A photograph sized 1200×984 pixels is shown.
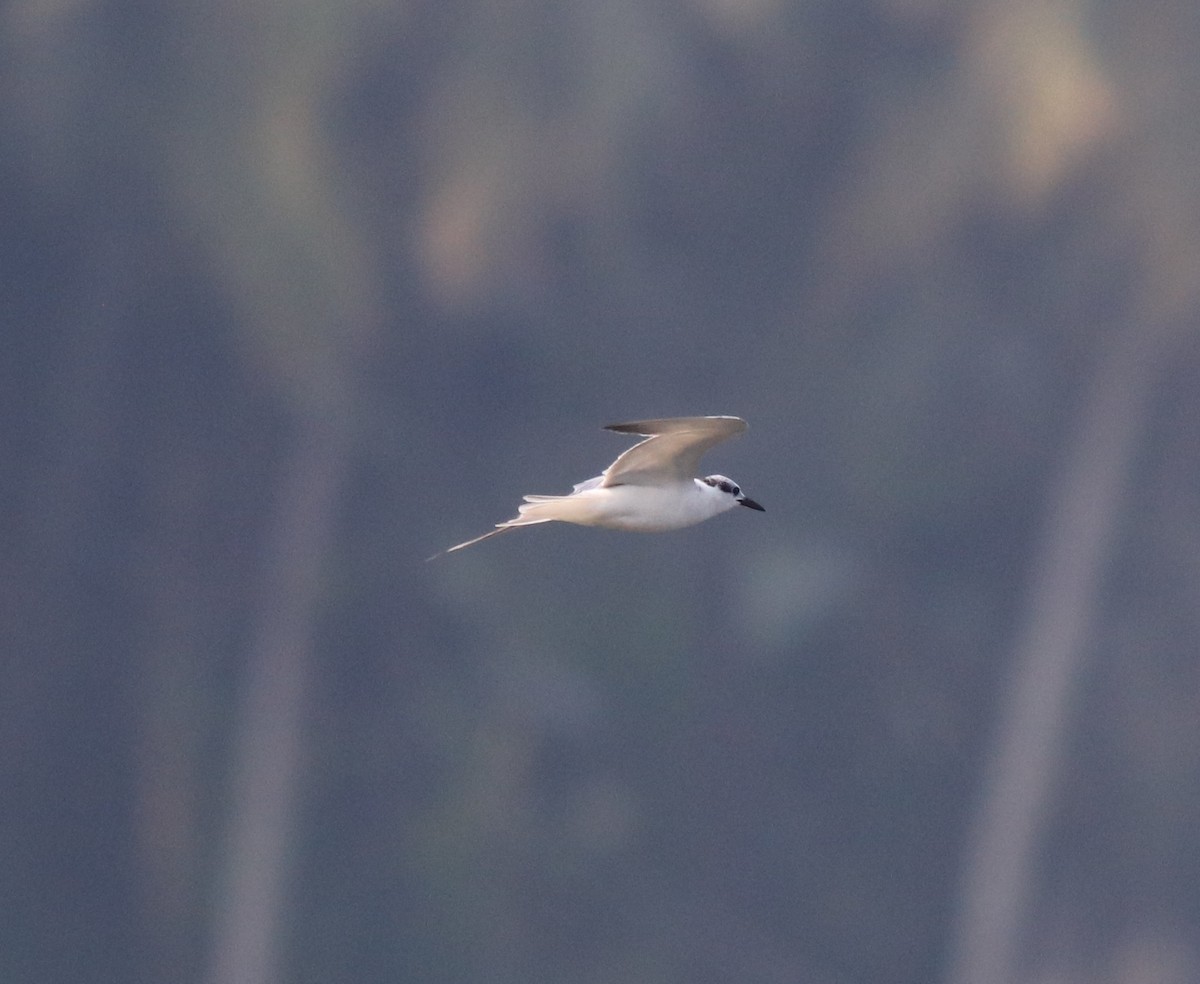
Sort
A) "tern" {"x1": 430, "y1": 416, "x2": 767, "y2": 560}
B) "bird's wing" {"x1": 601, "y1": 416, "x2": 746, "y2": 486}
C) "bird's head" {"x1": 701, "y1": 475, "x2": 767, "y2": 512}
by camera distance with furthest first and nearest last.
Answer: "bird's head" {"x1": 701, "y1": 475, "x2": 767, "y2": 512} → "tern" {"x1": 430, "y1": 416, "x2": 767, "y2": 560} → "bird's wing" {"x1": 601, "y1": 416, "x2": 746, "y2": 486}

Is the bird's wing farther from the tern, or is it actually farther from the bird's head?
the bird's head

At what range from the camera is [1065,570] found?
11484mm

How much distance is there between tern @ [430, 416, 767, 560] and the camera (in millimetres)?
4176

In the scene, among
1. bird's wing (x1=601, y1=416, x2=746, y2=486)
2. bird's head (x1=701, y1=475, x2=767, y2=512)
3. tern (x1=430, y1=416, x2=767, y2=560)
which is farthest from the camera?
bird's head (x1=701, y1=475, x2=767, y2=512)

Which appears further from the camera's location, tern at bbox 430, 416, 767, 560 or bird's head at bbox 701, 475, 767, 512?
bird's head at bbox 701, 475, 767, 512

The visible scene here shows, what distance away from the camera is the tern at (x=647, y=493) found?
4.18 meters

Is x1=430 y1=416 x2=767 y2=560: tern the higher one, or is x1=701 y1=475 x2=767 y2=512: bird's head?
x1=701 y1=475 x2=767 y2=512: bird's head

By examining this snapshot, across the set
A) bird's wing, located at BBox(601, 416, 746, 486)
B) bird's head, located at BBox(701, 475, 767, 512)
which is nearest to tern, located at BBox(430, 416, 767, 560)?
bird's wing, located at BBox(601, 416, 746, 486)

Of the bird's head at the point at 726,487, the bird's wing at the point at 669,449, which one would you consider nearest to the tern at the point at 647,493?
the bird's wing at the point at 669,449

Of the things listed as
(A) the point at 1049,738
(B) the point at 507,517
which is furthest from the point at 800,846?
(B) the point at 507,517

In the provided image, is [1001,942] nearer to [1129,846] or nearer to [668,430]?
[1129,846]

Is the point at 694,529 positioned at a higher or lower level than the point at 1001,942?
higher

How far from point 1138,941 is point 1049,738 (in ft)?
4.43

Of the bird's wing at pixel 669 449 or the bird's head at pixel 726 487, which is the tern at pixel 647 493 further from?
the bird's head at pixel 726 487
